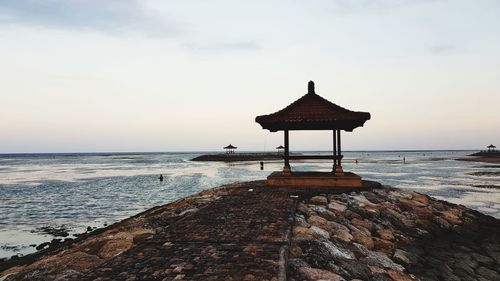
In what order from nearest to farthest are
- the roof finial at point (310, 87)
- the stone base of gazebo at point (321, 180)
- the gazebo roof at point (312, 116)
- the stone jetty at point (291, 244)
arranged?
the stone jetty at point (291, 244) → the gazebo roof at point (312, 116) → the stone base of gazebo at point (321, 180) → the roof finial at point (310, 87)

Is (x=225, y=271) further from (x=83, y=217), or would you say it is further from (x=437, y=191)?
(x=437, y=191)

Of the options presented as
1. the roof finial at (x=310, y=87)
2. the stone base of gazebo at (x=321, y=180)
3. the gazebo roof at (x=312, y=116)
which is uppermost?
the roof finial at (x=310, y=87)

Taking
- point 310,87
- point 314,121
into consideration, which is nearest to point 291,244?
point 314,121

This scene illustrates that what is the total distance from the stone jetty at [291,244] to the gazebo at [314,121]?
121cm

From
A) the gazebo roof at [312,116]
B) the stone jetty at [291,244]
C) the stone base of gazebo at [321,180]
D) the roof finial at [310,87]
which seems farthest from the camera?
the roof finial at [310,87]

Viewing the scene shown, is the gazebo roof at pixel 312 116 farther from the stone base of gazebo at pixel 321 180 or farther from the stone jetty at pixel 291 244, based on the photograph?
the stone jetty at pixel 291 244

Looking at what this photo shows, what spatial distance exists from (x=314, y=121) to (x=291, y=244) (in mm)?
6144

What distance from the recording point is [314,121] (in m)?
11.1

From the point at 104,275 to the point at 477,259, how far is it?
7.23m

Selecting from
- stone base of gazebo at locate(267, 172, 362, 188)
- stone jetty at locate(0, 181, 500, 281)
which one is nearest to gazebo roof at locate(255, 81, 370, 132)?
stone base of gazebo at locate(267, 172, 362, 188)

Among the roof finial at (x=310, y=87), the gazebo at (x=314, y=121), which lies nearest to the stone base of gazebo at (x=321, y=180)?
the gazebo at (x=314, y=121)

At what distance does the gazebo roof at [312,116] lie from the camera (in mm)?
10984

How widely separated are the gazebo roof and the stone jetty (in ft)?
7.36

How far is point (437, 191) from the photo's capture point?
74.3ft
